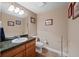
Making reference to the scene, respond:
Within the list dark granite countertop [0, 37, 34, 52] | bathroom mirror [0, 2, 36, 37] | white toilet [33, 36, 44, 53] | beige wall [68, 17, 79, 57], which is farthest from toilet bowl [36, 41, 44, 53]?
beige wall [68, 17, 79, 57]

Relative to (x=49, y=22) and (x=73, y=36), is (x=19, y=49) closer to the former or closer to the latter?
(x=49, y=22)

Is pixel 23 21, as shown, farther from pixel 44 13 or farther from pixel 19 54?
pixel 19 54

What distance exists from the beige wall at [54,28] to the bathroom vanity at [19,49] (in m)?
0.18

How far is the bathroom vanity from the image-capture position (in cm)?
150

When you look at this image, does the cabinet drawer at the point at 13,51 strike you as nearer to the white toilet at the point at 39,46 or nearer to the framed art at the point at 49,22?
the white toilet at the point at 39,46

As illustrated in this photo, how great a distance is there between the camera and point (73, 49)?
1.54m

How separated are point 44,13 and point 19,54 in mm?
666

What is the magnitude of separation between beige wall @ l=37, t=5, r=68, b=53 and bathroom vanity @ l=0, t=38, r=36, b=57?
0.18 m

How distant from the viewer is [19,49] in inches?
63.0

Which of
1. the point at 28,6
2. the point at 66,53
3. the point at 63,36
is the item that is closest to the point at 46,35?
the point at 63,36

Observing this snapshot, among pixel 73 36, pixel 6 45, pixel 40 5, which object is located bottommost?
pixel 6 45

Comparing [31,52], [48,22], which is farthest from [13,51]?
[48,22]

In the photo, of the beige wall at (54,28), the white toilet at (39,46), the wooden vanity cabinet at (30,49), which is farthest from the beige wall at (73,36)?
the wooden vanity cabinet at (30,49)

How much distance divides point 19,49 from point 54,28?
1.84 feet
